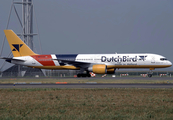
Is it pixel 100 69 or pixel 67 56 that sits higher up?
pixel 67 56

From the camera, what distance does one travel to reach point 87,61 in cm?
4325

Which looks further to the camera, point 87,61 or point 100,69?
point 87,61

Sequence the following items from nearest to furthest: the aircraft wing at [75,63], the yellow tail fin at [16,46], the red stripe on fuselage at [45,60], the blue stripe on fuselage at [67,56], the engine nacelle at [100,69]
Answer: the engine nacelle at [100,69], the aircraft wing at [75,63], the blue stripe on fuselage at [67,56], the red stripe on fuselage at [45,60], the yellow tail fin at [16,46]

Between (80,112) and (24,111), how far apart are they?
2.66 meters

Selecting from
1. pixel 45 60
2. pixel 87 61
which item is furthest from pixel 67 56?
pixel 45 60

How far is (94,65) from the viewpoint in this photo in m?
41.0

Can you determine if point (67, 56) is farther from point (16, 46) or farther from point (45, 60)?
point (16, 46)

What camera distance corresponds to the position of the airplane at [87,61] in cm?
4041

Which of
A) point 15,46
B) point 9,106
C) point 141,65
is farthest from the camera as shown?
point 15,46

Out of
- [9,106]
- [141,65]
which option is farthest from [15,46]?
[9,106]

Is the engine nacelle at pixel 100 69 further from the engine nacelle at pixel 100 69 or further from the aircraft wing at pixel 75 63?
the aircraft wing at pixel 75 63

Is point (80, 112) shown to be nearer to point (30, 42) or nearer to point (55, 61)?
point (55, 61)

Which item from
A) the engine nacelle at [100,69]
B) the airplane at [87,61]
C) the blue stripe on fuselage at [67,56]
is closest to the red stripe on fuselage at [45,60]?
the airplane at [87,61]

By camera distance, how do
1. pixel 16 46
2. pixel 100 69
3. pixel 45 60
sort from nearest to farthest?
1. pixel 100 69
2. pixel 45 60
3. pixel 16 46
